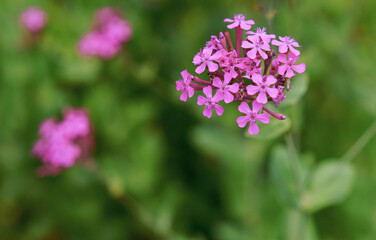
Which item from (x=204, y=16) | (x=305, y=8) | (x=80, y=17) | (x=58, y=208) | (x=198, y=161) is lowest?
(x=58, y=208)

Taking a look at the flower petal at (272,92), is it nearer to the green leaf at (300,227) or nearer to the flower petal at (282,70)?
the flower petal at (282,70)

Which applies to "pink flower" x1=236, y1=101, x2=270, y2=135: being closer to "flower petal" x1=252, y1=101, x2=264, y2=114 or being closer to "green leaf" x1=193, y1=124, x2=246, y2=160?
"flower petal" x1=252, y1=101, x2=264, y2=114

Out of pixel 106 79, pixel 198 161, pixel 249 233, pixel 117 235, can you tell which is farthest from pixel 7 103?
pixel 249 233

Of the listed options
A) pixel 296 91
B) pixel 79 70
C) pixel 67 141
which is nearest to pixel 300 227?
pixel 296 91

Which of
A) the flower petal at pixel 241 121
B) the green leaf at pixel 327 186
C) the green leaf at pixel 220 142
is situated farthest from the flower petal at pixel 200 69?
the green leaf at pixel 220 142

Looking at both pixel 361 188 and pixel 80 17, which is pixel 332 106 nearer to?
pixel 361 188

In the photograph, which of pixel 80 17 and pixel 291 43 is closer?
pixel 291 43
